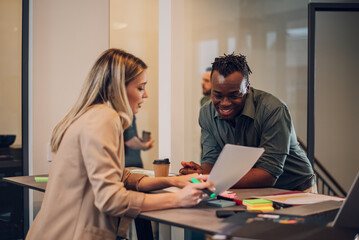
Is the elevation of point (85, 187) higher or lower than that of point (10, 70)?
lower

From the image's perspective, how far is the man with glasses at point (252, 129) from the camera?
2.09 metres

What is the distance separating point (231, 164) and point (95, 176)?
1.71ft

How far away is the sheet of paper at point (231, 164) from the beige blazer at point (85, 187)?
31 centimetres

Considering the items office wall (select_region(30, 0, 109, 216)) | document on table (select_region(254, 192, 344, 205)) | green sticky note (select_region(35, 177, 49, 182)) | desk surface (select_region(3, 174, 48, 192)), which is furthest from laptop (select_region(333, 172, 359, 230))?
office wall (select_region(30, 0, 109, 216))

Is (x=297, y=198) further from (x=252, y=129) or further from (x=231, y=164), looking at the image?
(x=252, y=129)

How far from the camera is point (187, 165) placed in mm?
2201

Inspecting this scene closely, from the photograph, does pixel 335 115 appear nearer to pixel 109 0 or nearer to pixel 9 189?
pixel 109 0

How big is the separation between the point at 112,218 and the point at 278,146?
0.96 metres

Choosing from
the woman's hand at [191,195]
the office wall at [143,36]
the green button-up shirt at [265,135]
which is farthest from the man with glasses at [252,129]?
the office wall at [143,36]

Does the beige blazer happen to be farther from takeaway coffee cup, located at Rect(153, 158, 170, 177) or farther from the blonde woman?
takeaway coffee cup, located at Rect(153, 158, 170, 177)

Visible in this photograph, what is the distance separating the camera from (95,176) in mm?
1469

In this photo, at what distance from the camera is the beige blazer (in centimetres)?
150

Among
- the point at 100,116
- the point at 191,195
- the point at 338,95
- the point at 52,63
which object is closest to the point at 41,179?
the point at 100,116

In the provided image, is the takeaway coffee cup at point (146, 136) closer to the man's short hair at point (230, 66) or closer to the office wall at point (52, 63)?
the office wall at point (52, 63)
